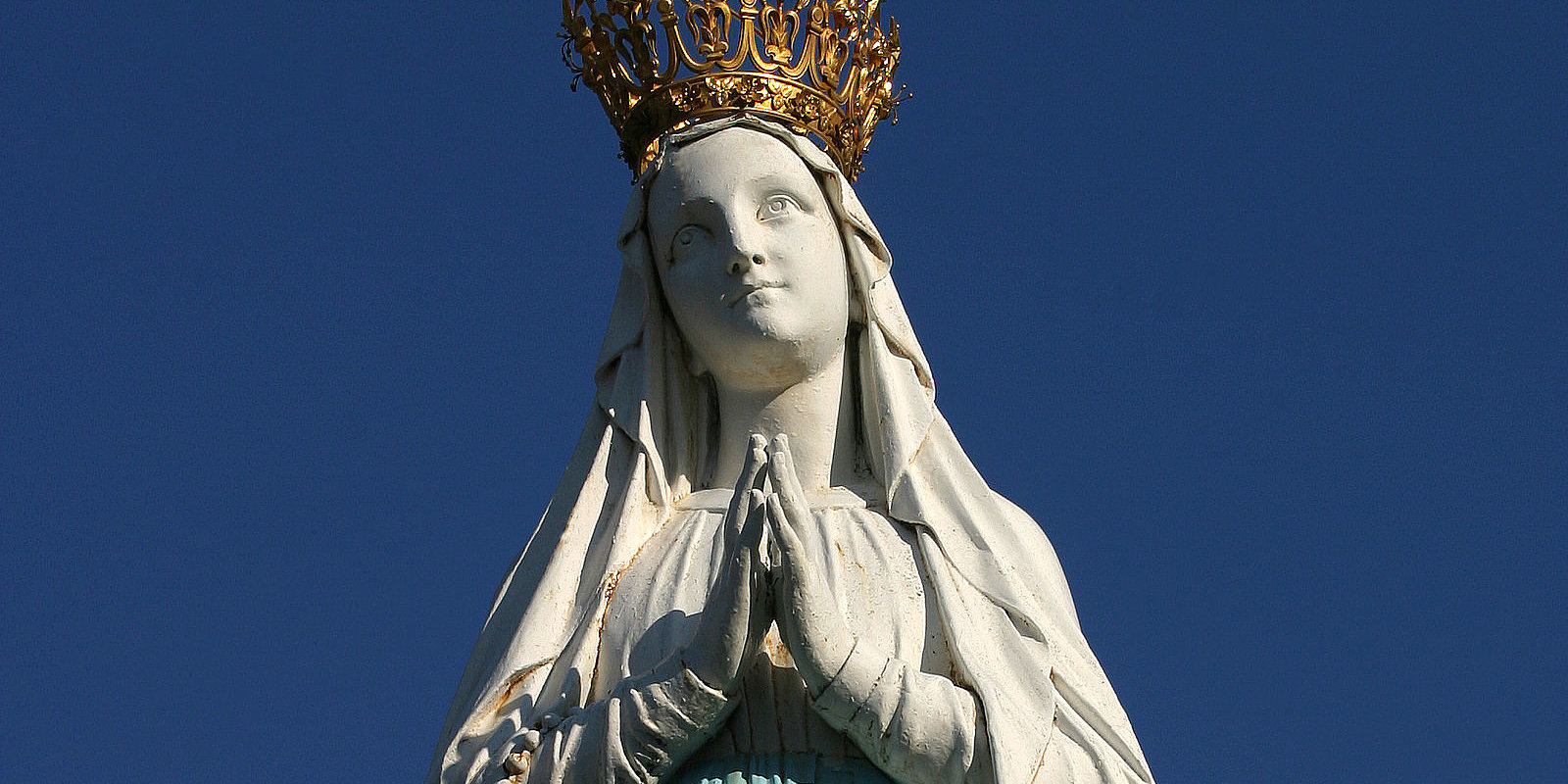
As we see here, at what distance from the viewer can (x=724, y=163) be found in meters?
13.8

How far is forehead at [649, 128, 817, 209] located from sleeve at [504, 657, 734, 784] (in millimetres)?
2299

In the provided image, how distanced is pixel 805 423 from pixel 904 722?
6.21 ft

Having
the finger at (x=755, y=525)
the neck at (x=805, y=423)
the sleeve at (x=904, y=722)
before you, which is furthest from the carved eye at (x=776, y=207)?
the sleeve at (x=904, y=722)

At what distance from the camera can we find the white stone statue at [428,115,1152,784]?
1231 centimetres

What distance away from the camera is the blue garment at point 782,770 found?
41.0 feet

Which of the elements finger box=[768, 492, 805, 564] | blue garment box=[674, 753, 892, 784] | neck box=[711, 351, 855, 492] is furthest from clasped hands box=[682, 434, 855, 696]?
neck box=[711, 351, 855, 492]

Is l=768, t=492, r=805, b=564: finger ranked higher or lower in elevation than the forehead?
lower

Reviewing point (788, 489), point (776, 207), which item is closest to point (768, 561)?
point (788, 489)

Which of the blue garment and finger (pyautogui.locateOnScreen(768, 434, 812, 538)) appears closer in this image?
finger (pyautogui.locateOnScreen(768, 434, 812, 538))

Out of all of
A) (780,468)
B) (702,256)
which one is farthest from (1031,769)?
(702,256)

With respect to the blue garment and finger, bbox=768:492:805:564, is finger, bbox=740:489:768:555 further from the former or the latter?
the blue garment

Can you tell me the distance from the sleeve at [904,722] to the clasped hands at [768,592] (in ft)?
0.28

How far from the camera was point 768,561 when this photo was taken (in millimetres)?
12172

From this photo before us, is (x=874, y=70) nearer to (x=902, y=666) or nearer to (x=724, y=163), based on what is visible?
(x=724, y=163)
